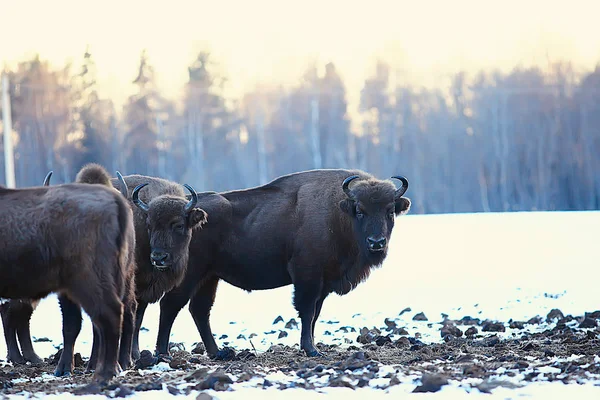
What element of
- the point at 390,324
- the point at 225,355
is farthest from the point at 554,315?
the point at 225,355

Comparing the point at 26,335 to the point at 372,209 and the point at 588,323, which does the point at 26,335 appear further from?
the point at 588,323

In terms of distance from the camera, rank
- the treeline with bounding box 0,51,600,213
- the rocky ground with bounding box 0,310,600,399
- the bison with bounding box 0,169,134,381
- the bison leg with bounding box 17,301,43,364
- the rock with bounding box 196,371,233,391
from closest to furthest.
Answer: the rock with bounding box 196,371,233,391 → the rocky ground with bounding box 0,310,600,399 → the bison with bounding box 0,169,134,381 → the bison leg with bounding box 17,301,43,364 → the treeline with bounding box 0,51,600,213

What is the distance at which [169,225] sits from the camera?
9.62 meters

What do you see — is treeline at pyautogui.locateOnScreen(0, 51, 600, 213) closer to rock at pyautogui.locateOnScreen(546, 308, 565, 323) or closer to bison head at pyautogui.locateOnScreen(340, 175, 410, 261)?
rock at pyautogui.locateOnScreen(546, 308, 565, 323)

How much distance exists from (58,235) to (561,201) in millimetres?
52108

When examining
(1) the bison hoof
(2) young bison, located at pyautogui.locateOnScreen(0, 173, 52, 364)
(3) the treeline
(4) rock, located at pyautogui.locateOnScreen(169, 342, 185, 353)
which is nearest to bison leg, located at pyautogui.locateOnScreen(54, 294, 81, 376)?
(2) young bison, located at pyautogui.locateOnScreen(0, 173, 52, 364)

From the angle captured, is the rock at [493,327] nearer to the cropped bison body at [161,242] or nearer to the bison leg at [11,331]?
the cropped bison body at [161,242]

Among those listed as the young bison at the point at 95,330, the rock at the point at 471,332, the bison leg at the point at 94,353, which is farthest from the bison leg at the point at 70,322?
the rock at the point at 471,332

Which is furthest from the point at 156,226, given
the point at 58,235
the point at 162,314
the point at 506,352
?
the point at 506,352

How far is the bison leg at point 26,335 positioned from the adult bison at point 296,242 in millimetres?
1324

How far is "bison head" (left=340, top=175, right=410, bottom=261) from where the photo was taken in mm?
10203

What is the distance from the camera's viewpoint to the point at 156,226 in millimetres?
9578

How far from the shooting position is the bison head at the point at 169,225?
31.2 ft

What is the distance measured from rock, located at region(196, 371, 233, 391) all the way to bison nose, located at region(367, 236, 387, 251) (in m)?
3.68
